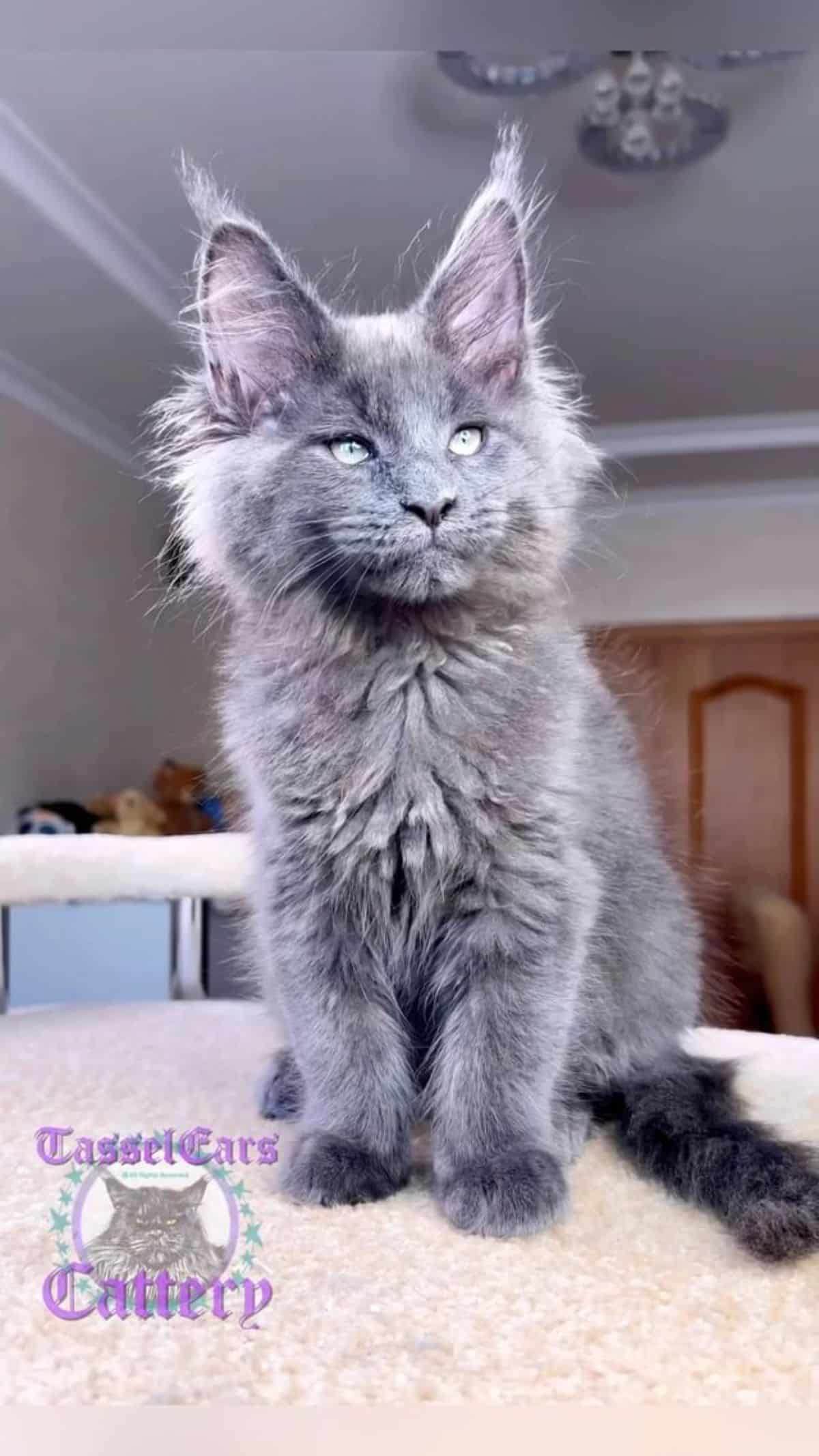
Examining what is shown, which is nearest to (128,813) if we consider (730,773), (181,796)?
(181,796)

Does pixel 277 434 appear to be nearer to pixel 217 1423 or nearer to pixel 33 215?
pixel 33 215

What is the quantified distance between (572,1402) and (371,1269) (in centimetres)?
16

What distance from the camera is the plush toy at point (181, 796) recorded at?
4.57ft

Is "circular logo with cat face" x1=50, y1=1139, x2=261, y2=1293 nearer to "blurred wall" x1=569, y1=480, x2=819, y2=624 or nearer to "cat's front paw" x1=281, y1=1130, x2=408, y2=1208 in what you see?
"cat's front paw" x1=281, y1=1130, x2=408, y2=1208

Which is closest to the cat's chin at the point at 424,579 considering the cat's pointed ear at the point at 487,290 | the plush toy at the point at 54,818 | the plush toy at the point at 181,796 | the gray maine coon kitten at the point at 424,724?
the gray maine coon kitten at the point at 424,724

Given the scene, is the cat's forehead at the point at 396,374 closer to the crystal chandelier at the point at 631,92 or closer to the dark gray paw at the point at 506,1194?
the crystal chandelier at the point at 631,92

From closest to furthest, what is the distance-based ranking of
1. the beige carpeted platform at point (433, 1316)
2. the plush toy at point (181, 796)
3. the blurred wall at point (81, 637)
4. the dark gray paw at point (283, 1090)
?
1. the beige carpeted platform at point (433, 1316)
2. the dark gray paw at point (283, 1090)
3. the blurred wall at point (81, 637)
4. the plush toy at point (181, 796)

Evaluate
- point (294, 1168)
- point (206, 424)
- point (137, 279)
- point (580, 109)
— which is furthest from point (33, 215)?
point (294, 1168)

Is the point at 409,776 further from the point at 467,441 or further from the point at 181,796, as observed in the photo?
the point at 181,796

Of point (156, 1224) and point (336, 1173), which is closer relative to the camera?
point (156, 1224)

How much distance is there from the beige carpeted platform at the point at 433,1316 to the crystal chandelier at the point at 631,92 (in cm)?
63

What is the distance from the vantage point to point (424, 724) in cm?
73

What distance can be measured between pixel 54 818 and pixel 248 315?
1.15 meters

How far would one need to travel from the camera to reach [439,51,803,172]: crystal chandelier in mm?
588
